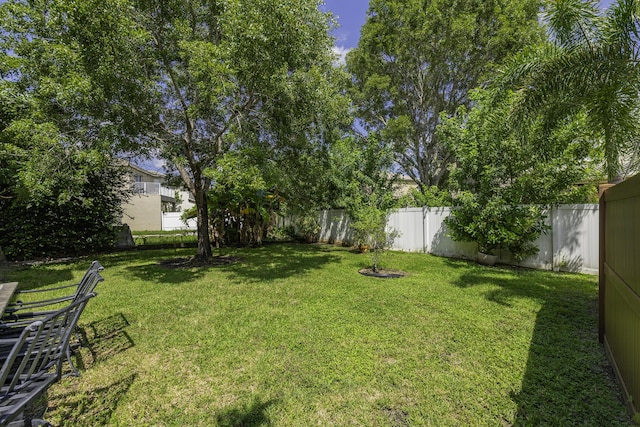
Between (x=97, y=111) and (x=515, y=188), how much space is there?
34.5 feet

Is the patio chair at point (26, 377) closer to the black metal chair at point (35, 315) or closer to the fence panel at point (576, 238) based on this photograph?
the black metal chair at point (35, 315)

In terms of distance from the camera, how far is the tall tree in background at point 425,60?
1430 centimetres

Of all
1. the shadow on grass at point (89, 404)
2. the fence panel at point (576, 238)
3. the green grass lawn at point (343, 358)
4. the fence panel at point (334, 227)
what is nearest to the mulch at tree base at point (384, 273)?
the green grass lawn at point (343, 358)

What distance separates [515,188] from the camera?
8.62 m

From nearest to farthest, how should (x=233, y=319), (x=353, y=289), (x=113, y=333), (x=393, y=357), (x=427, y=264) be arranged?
1. (x=393, y=357)
2. (x=113, y=333)
3. (x=233, y=319)
4. (x=353, y=289)
5. (x=427, y=264)

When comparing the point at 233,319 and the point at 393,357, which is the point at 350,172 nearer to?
the point at 233,319

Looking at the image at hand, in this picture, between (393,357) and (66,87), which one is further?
(66,87)

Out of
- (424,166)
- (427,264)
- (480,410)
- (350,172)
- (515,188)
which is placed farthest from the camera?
(424,166)

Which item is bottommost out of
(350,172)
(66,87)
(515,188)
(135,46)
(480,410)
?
(480,410)

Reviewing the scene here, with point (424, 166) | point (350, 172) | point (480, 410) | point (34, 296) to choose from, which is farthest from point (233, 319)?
point (424, 166)

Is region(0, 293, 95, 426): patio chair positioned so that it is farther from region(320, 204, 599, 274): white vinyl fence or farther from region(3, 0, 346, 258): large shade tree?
region(320, 204, 599, 274): white vinyl fence

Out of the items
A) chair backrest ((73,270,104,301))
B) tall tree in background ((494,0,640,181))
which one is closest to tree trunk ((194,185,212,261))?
chair backrest ((73,270,104,301))

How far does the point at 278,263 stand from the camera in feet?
33.9

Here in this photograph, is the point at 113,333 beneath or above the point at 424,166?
beneath
